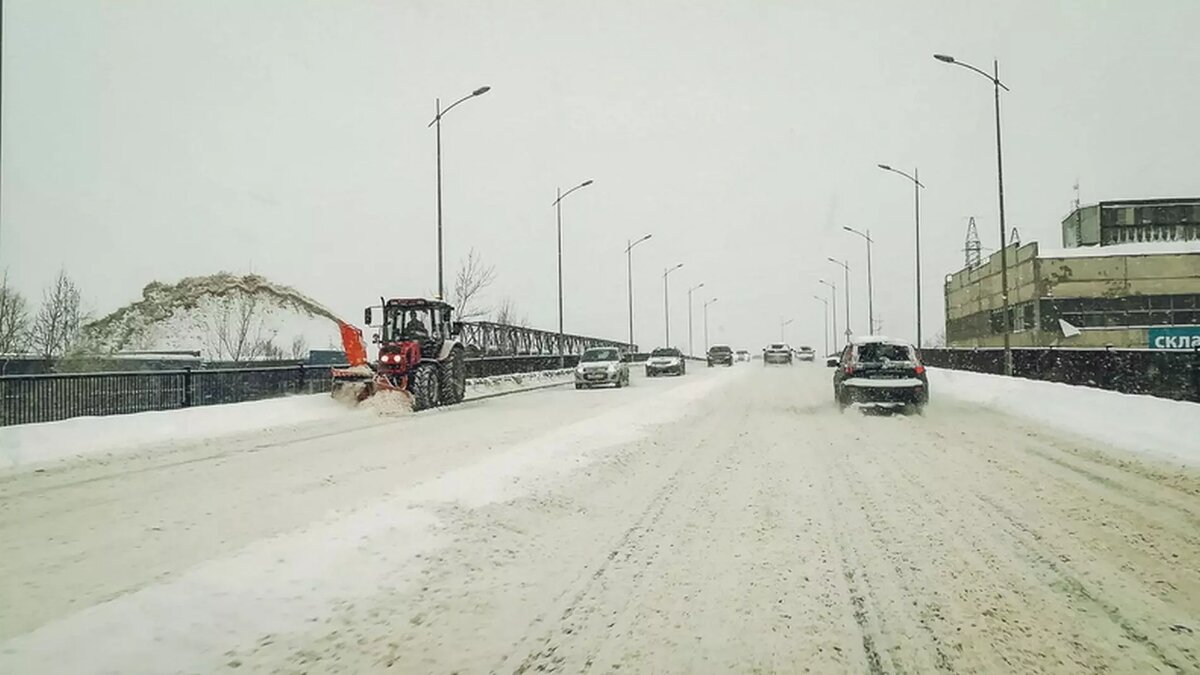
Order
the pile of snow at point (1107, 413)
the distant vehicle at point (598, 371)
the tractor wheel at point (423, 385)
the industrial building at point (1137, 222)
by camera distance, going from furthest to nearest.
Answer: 1. the industrial building at point (1137, 222)
2. the distant vehicle at point (598, 371)
3. the tractor wheel at point (423, 385)
4. the pile of snow at point (1107, 413)

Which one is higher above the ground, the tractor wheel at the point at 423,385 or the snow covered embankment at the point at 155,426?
the tractor wheel at the point at 423,385

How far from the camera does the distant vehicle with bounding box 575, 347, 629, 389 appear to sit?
37000 mm

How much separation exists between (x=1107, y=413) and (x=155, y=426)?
19.1 metres

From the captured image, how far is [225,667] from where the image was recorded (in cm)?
471

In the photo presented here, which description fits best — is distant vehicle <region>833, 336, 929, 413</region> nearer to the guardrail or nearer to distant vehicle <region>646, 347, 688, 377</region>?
the guardrail

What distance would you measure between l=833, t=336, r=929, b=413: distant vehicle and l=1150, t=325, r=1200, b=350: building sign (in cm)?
2165

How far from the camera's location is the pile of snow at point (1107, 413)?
14.2 meters

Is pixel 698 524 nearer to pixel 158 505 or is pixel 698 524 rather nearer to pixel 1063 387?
pixel 158 505

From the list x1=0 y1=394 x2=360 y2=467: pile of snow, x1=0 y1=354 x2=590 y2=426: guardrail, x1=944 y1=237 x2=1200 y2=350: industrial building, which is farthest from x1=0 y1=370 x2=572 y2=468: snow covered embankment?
x1=944 y1=237 x2=1200 y2=350: industrial building

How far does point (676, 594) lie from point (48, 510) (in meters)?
7.00

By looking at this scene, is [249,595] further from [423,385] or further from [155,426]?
[423,385]

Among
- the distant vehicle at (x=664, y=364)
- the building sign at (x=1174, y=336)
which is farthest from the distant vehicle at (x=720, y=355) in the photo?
the building sign at (x=1174, y=336)

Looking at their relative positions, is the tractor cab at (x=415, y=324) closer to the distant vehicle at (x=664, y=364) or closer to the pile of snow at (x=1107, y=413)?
the pile of snow at (x=1107, y=413)

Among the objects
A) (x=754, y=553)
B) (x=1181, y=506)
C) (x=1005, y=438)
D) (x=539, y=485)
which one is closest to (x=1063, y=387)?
(x=1005, y=438)
